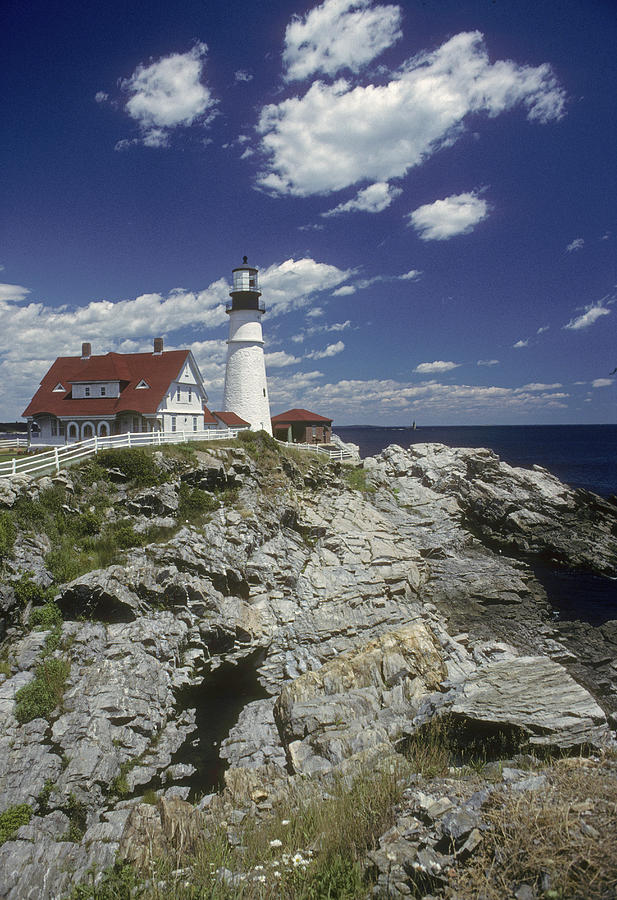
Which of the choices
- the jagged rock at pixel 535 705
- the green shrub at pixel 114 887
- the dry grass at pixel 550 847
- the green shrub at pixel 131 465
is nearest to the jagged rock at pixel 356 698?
the jagged rock at pixel 535 705

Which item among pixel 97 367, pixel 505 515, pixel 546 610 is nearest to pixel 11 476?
pixel 97 367

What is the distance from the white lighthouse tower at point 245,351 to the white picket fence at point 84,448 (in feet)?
18.3

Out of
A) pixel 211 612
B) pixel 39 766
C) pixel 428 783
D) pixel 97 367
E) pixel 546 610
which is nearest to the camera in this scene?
pixel 428 783

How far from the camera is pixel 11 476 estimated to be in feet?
70.2

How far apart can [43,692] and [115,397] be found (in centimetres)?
2463

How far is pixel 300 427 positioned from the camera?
5275 centimetres

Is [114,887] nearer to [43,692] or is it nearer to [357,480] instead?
[43,692]

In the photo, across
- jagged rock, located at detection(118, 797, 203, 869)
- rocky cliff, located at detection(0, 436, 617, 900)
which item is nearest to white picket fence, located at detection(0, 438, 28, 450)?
rocky cliff, located at detection(0, 436, 617, 900)

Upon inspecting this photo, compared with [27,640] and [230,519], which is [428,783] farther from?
[230,519]

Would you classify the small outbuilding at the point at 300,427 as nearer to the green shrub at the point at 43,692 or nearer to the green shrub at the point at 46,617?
the green shrub at the point at 46,617

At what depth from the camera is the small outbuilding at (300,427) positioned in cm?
5242

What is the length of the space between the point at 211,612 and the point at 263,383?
24436 mm

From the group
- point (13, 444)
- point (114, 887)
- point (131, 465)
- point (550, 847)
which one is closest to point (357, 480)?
point (131, 465)

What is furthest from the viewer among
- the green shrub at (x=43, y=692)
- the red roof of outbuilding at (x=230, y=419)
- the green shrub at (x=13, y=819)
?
the red roof of outbuilding at (x=230, y=419)
